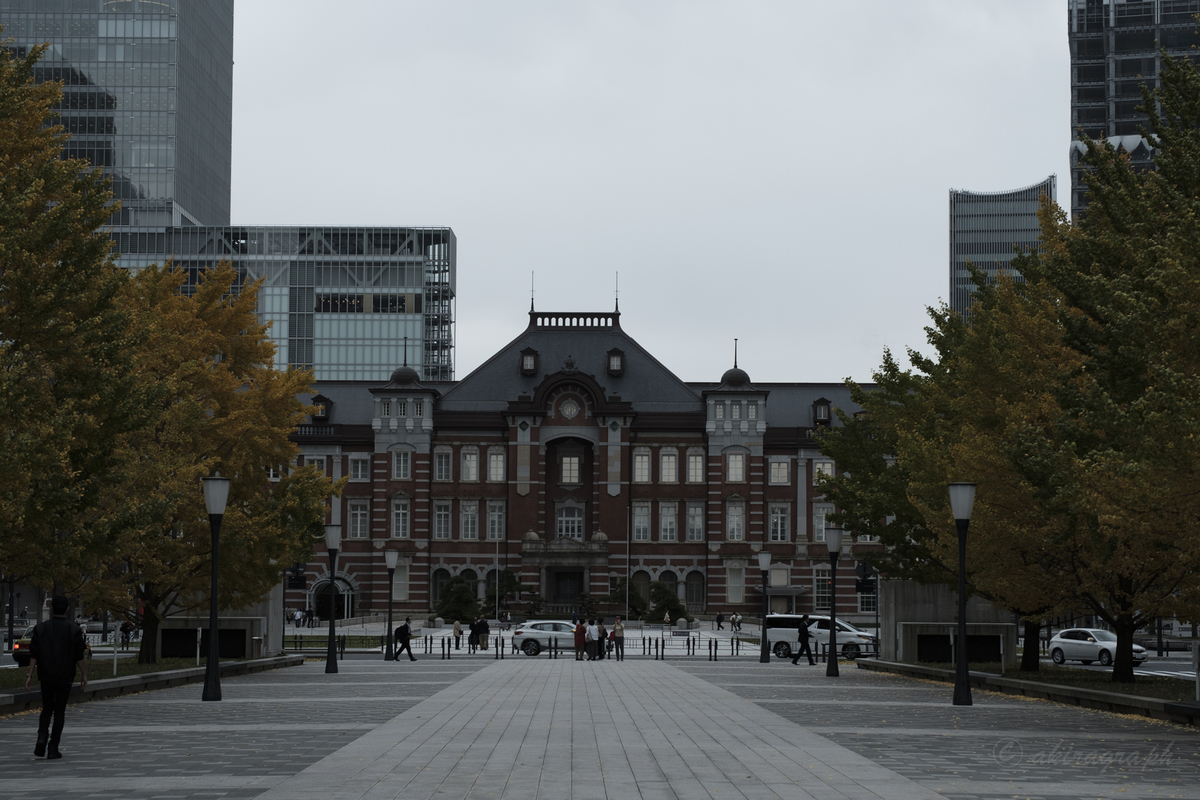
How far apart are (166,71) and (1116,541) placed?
14039cm

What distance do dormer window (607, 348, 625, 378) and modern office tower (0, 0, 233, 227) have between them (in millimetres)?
79643

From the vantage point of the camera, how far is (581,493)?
288 feet

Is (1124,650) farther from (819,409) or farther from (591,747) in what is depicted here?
(819,409)

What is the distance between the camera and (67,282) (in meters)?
22.9

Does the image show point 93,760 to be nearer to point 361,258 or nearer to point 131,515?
point 131,515

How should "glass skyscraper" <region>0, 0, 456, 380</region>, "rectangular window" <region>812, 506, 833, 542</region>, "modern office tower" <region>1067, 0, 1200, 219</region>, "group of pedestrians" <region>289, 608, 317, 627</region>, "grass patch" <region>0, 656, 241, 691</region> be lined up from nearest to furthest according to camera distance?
"grass patch" <region>0, 656, 241, 691</region>
"group of pedestrians" <region>289, 608, 317, 627</region>
"rectangular window" <region>812, 506, 833, 542</region>
"glass skyscraper" <region>0, 0, 456, 380</region>
"modern office tower" <region>1067, 0, 1200, 219</region>

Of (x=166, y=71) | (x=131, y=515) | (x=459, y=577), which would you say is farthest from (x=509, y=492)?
(x=166, y=71)

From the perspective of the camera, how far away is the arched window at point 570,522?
87.6 meters

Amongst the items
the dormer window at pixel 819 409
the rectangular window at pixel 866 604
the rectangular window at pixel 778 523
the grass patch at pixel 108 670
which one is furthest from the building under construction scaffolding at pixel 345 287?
the grass patch at pixel 108 670

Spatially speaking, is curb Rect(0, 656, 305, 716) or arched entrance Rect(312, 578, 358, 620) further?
arched entrance Rect(312, 578, 358, 620)

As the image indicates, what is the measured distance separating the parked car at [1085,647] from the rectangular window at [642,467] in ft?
125

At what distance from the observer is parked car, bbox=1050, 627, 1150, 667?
50.8 m

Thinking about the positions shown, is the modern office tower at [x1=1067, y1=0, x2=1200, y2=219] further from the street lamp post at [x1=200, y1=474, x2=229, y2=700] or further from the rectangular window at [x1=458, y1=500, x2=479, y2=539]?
the street lamp post at [x1=200, y1=474, x2=229, y2=700]

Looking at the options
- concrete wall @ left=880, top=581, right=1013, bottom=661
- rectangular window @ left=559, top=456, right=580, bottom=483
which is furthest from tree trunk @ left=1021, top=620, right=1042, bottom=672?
rectangular window @ left=559, top=456, right=580, bottom=483
